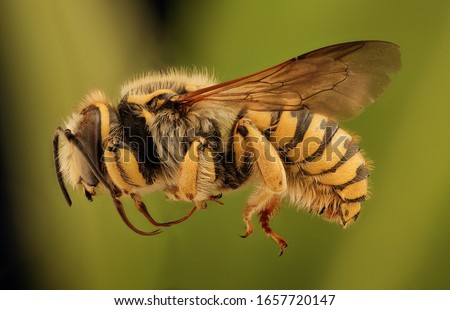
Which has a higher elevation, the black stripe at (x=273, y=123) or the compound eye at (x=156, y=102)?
the compound eye at (x=156, y=102)

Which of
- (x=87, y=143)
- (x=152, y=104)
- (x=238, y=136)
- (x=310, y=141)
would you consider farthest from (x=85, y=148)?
(x=310, y=141)

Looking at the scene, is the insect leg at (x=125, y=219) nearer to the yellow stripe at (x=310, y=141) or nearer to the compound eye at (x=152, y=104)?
the compound eye at (x=152, y=104)

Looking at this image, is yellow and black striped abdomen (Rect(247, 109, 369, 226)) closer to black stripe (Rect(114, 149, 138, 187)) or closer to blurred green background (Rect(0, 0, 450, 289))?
blurred green background (Rect(0, 0, 450, 289))

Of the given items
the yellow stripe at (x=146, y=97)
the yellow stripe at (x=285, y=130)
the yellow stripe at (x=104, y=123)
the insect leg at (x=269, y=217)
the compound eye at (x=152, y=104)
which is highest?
the yellow stripe at (x=146, y=97)

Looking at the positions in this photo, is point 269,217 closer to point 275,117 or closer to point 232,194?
point 232,194

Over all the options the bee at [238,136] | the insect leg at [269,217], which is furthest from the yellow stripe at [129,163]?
the insect leg at [269,217]

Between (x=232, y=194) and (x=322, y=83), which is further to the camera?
(x=232, y=194)

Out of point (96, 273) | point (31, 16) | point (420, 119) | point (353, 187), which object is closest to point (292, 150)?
point (353, 187)

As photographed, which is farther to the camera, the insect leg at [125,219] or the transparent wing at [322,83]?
the insect leg at [125,219]
